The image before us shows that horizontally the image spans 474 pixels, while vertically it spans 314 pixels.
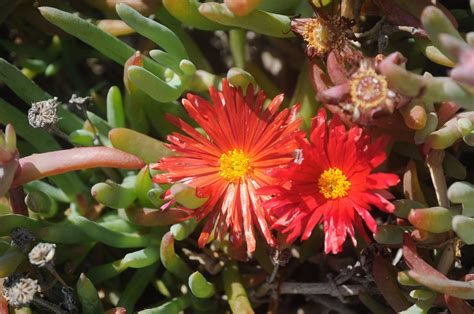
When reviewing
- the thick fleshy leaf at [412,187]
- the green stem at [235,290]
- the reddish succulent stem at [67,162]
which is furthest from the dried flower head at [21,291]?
the thick fleshy leaf at [412,187]

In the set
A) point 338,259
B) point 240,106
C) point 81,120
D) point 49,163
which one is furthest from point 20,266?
point 338,259

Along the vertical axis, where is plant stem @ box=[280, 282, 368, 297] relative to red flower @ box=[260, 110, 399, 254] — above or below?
below

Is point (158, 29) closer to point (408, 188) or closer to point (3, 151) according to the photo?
point (3, 151)

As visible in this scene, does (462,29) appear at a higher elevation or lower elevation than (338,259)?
higher

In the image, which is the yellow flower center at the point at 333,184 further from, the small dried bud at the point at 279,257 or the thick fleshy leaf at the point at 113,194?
the thick fleshy leaf at the point at 113,194

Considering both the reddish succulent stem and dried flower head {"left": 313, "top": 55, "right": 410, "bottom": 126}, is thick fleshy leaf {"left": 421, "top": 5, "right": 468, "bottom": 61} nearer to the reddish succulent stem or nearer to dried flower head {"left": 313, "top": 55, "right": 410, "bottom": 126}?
dried flower head {"left": 313, "top": 55, "right": 410, "bottom": 126}

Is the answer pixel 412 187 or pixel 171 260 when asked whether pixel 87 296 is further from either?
pixel 412 187

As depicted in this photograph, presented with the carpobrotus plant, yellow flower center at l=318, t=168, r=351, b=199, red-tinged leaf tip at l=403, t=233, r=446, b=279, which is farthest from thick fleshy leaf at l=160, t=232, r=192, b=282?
red-tinged leaf tip at l=403, t=233, r=446, b=279
